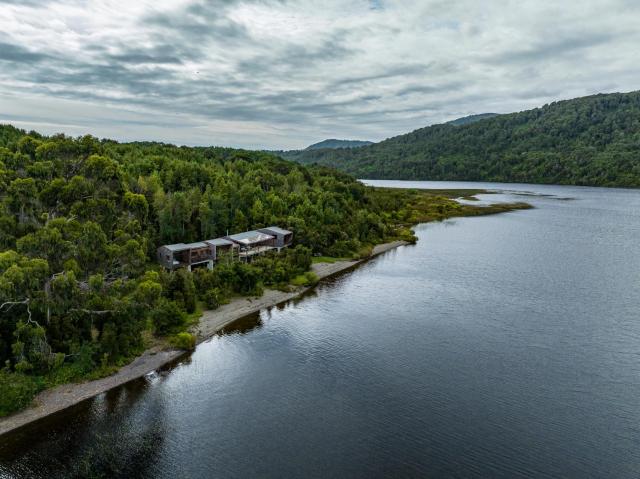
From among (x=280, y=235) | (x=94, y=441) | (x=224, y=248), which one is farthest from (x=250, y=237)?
(x=94, y=441)

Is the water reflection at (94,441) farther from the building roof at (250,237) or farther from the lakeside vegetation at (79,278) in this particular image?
the building roof at (250,237)

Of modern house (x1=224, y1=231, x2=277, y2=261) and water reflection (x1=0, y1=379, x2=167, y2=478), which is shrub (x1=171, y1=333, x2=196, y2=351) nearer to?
water reflection (x1=0, y1=379, x2=167, y2=478)

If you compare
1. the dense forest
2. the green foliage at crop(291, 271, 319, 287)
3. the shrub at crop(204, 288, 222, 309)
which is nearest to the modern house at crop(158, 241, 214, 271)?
the dense forest

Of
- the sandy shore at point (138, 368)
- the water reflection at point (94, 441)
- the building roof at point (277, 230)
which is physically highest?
the building roof at point (277, 230)

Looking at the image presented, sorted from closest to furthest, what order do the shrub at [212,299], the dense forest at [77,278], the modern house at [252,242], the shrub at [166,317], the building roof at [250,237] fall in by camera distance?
1. the dense forest at [77,278]
2. the shrub at [166,317]
3. the shrub at [212,299]
4. the modern house at [252,242]
5. the building roof at [250,237]

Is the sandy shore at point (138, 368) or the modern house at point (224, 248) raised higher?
Result: the modern house at point (224, 248)

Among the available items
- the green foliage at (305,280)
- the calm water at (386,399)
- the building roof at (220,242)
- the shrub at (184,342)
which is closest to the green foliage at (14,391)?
the calm water at (386,399)

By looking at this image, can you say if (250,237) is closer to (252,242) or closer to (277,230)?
(252,242)
